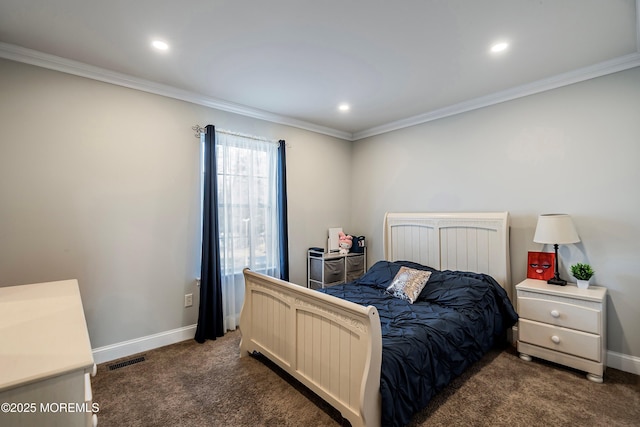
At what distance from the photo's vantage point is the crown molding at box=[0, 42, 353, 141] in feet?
7.41

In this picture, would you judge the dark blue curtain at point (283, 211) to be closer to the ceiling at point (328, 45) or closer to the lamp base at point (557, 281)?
the ceiling at point (328, 45)

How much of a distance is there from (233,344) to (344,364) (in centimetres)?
162

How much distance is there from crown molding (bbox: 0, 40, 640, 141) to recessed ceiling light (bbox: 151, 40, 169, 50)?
675 mm

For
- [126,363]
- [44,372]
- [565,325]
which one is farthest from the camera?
[126,363]

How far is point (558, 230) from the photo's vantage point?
8.13 feet

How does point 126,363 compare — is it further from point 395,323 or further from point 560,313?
point 560,313

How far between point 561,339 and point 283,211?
2.95 m

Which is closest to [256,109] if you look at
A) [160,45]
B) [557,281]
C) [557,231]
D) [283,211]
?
[283,211]

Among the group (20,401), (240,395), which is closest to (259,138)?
(240,395)

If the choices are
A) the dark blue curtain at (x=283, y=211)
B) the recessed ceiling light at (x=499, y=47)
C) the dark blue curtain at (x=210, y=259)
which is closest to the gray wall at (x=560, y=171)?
the recessed ceiling light at (x=499, y=47)

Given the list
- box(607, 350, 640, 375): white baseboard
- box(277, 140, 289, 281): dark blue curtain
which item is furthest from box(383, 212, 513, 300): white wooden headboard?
box(277, 140, 289, 281): dark blue curtain

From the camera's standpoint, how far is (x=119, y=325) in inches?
105

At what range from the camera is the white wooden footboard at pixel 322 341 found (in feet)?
5.25

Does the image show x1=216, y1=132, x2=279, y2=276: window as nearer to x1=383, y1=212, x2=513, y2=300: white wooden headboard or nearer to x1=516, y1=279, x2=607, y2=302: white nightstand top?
x1=383, y1=212, x2=513, y2=300: white wooden headboard
